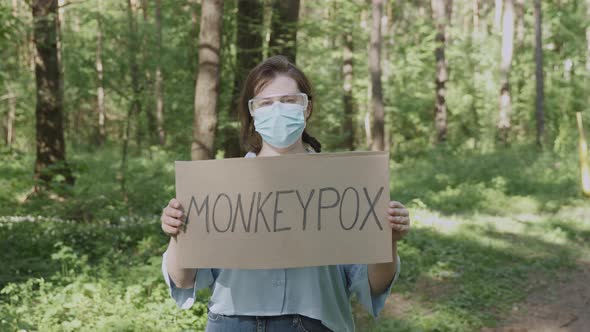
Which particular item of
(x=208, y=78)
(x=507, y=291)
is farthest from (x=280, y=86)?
(x=507, y=291)

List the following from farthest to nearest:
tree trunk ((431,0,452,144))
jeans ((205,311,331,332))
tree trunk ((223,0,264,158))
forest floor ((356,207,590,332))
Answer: tree trunk ((431,0,452,144))
tree trunk ((223,0,264,158))
forest floor ((356,207,590,332))
jeans ((205,311,331,332))

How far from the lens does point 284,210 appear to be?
2.04m

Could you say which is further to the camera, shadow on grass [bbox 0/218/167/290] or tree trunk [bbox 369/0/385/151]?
tree trunk [bbox 369/0/385/151]

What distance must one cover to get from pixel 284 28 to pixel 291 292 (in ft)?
27.1

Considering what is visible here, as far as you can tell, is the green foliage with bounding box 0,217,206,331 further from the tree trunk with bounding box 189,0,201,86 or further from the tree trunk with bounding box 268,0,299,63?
the tree trunk with bounding box 189,0,201,86

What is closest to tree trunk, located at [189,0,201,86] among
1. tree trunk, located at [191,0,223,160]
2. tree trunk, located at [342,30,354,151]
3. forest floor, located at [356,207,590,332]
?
tree trunk, located at [191,0,223,160]

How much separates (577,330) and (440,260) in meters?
2.14

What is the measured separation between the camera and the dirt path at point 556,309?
18.4 feet

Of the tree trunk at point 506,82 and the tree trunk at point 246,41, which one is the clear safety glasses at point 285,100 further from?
the tree trunk at point 506,82

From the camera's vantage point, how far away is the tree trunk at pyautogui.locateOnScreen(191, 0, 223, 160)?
6621 millimetres

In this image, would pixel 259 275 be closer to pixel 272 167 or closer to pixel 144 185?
pixel 272 167

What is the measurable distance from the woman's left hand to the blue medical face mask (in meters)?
0.42

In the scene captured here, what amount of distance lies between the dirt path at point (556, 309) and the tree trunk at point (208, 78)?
3.38 meters

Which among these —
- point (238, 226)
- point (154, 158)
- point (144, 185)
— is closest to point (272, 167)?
point (238, 226)
